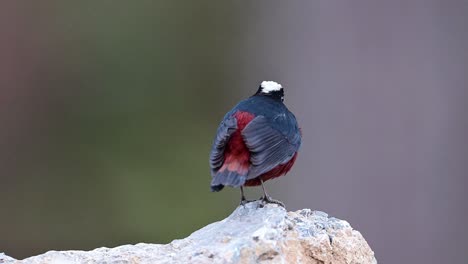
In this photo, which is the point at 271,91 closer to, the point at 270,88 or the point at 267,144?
the point at 270,88

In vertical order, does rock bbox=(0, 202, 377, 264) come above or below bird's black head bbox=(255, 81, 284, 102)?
below

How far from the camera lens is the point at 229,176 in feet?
16.4

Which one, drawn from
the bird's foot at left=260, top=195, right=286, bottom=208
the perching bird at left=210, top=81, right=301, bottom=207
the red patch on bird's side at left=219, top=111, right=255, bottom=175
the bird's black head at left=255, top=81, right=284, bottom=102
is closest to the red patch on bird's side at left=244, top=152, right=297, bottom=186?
the perching bird at left=210, top=81, right=301, bottom=207

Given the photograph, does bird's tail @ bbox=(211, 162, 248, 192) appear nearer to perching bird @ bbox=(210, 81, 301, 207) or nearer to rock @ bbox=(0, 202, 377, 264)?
perching bird @ bbox=(210, 81, 301, 207)

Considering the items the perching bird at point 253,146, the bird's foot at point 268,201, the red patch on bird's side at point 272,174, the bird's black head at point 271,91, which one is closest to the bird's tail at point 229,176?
the perching bird at point 253,146

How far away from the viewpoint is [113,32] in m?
12.7

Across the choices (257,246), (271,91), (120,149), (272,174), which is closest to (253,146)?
(272,174)

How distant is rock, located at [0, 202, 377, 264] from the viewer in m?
4.17

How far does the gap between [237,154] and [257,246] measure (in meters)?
1.05

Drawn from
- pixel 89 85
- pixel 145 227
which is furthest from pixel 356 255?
pixel 89 85

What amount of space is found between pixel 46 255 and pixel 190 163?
26.3 ft

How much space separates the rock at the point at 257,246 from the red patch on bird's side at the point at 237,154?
358 mm

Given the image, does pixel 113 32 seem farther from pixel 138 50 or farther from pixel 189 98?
pixel 189 98

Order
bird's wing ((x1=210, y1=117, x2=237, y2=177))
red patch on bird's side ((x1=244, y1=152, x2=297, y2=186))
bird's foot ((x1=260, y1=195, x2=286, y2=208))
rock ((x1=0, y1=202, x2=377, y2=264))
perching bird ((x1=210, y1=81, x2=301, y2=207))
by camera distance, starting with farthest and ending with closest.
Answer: red patch on bird's side ((x1=244, y1=152, x2=297, y2=186))
bird's wing ((x1=210, y1=117, x2=237, y2=177))
perching bird ((x1=210, y1=81, x2=301, y2=207))
bird's foot ((x1=260, y1=195, x2=286, y2=208))
rock ((x1=0, y1=202, x2=377, y2=264))
